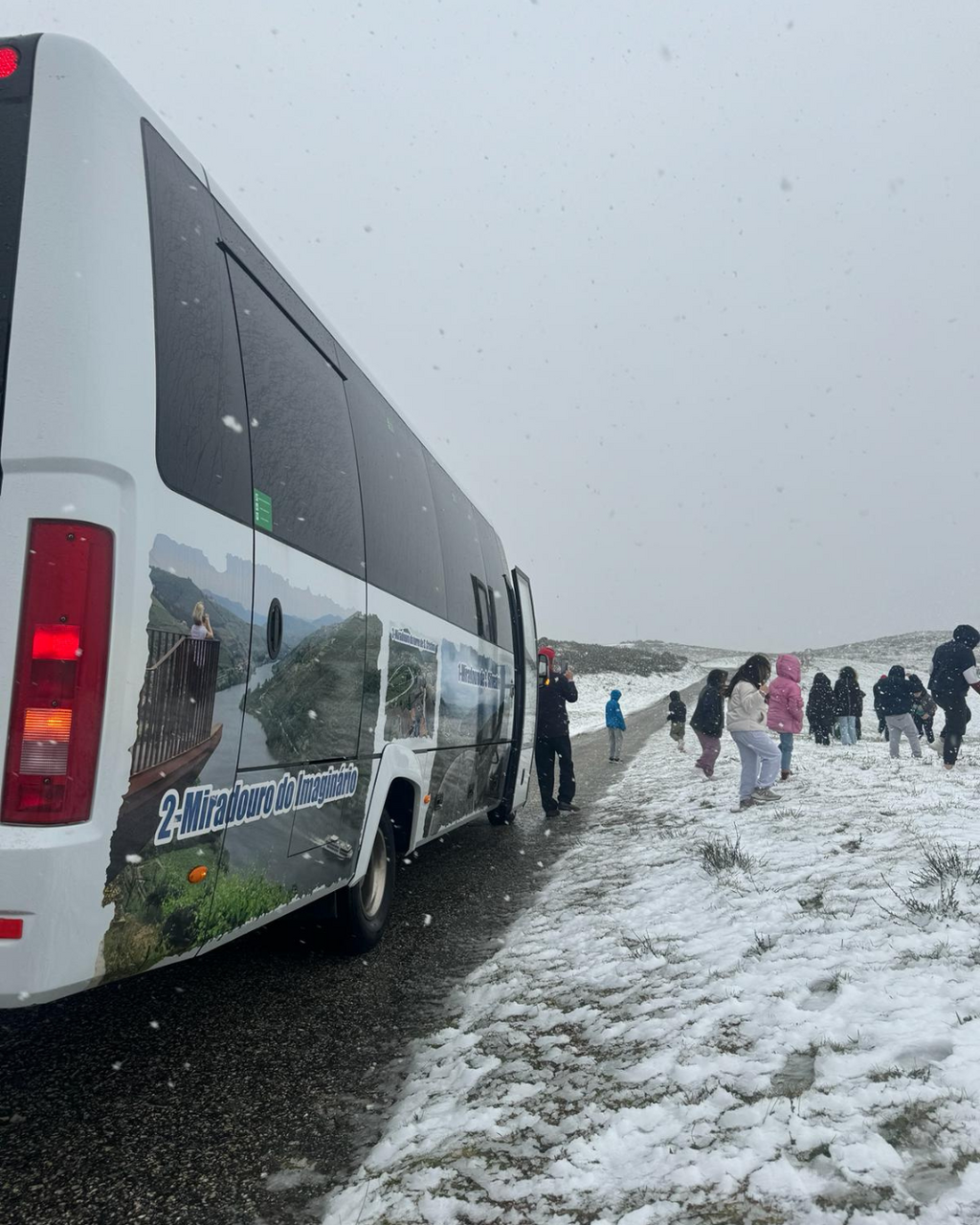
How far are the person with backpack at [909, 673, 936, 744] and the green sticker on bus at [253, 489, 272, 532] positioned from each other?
13.4m

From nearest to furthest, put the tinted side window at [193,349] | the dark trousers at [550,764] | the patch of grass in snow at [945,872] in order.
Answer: the tinted side window at [193,349], the patch of grass in snow at [945,872], the dark trousers at [550,764]

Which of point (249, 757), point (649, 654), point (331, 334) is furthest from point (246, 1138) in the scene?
point (649, 654)

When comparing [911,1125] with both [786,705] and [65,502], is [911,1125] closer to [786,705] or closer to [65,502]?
[65,502]

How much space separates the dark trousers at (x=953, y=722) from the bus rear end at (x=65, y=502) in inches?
447

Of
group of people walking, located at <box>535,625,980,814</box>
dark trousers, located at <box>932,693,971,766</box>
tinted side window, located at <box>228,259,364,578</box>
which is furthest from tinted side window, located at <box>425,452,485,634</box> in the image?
dark trousers, located at <box>932,693,971,766</box>

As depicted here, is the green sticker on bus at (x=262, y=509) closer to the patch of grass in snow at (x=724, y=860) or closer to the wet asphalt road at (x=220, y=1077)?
the wet asphalt road at (x=220, y=1077)

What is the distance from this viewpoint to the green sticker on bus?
3070 mm

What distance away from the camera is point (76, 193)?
7.91 feet

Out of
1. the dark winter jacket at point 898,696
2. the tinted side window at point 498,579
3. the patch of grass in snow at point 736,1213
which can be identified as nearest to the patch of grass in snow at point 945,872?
the patch of grass in snow at point 736,1213

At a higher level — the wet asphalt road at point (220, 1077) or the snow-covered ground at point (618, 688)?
the snow-covered ground at point (618, 688)

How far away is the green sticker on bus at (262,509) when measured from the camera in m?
3.07

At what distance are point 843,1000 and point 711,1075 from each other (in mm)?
681

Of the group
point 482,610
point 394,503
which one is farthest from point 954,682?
point 394,503

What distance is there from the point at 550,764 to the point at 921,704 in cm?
891
